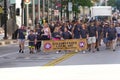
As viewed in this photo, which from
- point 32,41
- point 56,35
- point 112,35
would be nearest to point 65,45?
point 56,35

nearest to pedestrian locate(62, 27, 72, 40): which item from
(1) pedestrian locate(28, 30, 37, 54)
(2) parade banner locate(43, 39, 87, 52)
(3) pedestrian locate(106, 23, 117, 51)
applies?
(2) parade banner locate(43, 39, 87, 52)

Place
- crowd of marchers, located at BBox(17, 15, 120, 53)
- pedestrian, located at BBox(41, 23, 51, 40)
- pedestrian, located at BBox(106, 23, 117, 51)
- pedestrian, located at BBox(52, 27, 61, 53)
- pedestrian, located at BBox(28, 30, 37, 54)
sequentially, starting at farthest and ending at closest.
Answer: pedestrian, located at BBox(106, 23, 117, 51), pedestrian, located at BBox(41, 23, 51, 40), pedestrian, located at BBox(52, 27, 61, 53), crowd of marchers, located at BBox(17, 15, 120, 53), pedestrian, located at BBox(28, 30, 37, 54)

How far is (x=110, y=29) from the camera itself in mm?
31234

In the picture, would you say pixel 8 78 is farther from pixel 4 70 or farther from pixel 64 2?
pixel 64 2

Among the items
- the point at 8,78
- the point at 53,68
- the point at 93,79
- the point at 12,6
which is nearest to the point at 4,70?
the point at 53,68

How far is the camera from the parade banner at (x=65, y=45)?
2988cm

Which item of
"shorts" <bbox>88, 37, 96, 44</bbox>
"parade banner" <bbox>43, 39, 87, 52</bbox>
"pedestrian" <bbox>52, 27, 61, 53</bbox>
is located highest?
"pedestrian" <bbox>52, 27, 61, 53</bbox>

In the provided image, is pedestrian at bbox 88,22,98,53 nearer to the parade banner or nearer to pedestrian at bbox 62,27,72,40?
the parade banner

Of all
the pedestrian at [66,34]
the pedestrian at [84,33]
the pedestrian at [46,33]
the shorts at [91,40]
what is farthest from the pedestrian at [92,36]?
the pedestrian at [46,33]

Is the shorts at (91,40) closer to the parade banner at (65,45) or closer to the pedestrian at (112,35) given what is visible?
the parade banner at (65,45)

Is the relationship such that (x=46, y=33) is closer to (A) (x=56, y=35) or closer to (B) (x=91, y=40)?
(A) (x=56, y=35)

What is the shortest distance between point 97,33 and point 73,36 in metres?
1.41

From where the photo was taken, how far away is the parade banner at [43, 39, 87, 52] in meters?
29.9

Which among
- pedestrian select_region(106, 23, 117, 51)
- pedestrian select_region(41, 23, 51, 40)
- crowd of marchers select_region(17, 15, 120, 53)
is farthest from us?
pedestrian select_region(106, 23, 117, 51)
